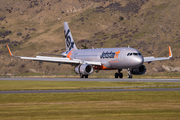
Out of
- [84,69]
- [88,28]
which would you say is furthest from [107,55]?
[88,28]

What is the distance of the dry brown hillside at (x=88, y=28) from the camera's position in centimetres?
11438

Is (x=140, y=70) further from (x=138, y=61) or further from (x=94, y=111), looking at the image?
(x=94, y=111)

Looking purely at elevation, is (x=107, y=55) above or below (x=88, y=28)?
below

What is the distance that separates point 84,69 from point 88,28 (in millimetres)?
78645

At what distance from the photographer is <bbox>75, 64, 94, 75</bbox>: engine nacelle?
58.5 m

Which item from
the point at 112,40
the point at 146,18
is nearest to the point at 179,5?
the point at 146,18

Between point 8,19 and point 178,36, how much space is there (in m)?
77.5

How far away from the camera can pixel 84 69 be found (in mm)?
58344

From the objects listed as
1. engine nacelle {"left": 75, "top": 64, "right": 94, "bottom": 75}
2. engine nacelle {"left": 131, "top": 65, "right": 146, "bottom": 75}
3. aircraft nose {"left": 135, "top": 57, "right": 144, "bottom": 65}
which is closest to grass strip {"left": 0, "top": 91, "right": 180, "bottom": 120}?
aircraft nose {"left": 135, "top": 57, "right": 144, "bottom": 65}

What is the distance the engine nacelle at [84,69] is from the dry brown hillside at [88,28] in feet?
134

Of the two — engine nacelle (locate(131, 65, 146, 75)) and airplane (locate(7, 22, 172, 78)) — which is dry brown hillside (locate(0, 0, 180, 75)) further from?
engine nacelle (locate(131, 65, 146, 75))

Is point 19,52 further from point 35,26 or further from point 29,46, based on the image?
point 35,26

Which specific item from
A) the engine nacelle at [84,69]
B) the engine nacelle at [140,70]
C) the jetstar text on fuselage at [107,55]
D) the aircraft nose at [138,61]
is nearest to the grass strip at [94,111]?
the aircraft nose at [138,61]

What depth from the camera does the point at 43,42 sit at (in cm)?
13175
